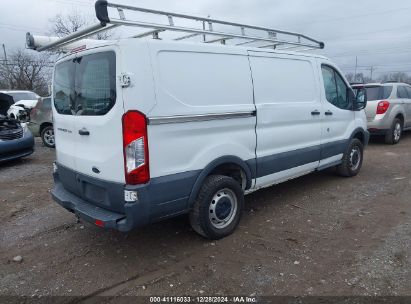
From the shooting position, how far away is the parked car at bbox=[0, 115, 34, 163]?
25.6 feet

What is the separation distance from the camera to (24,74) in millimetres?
41312

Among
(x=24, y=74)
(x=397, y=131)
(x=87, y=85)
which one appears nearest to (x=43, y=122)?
(x=87, y=85)

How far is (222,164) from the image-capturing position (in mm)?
3980

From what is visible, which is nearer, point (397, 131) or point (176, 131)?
point (176, 131)

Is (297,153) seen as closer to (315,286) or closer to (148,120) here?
(315,286)

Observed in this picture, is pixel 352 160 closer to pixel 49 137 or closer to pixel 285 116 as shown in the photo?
pixel 285 116

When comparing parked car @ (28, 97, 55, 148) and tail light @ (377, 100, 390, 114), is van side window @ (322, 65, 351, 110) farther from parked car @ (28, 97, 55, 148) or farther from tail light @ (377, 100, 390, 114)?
parked car @ (28, 97, 55, 148)

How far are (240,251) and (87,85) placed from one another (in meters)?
2.30

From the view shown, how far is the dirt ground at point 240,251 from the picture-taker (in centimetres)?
320

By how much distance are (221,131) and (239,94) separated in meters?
0.51

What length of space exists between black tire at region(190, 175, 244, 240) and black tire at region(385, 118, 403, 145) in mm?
7089

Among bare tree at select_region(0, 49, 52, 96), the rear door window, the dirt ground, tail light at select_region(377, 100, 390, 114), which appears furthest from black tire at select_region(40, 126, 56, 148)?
bare tree at select_region(0, 49, 52, 96)

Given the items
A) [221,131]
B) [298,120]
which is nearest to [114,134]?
[221,131]

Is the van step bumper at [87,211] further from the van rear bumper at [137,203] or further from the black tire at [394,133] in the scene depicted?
the black tire at [394,133]
